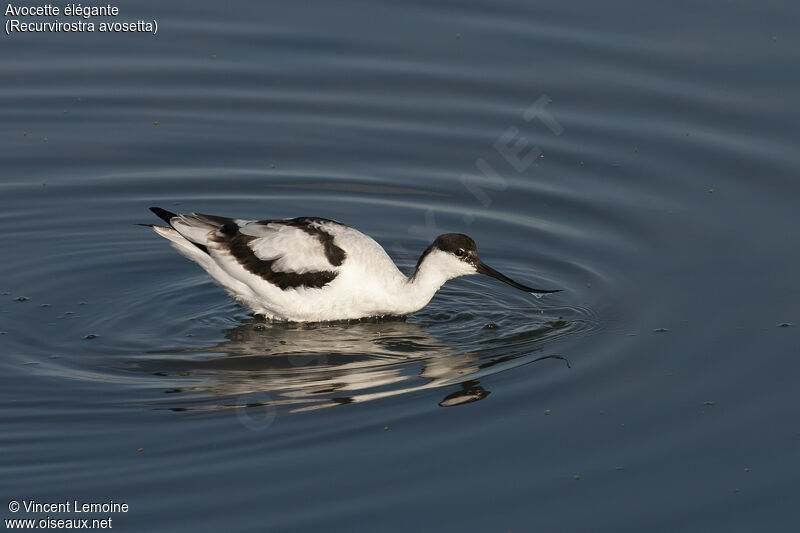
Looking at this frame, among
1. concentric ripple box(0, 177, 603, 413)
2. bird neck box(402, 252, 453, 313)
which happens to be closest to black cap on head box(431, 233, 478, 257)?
bird neck box(402, 252, 453, 313)

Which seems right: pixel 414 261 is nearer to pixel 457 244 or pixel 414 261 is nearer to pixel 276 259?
pixel 457 244

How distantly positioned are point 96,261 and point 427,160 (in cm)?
387

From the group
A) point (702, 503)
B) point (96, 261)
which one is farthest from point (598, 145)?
point (702, 503)

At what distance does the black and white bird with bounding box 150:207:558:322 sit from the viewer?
11.1 m

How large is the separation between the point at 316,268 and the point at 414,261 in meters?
1.67

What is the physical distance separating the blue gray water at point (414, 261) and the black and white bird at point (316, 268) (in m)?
0.27

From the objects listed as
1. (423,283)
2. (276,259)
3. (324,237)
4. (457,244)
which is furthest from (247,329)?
(457,244)

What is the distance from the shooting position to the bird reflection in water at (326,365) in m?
9.58

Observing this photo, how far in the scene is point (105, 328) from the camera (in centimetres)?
1076

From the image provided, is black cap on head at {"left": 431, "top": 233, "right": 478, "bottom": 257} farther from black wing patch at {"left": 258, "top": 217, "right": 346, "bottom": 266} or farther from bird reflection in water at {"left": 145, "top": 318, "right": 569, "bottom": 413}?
black wing patch at {"left": 258, "top": 217, "right": 346, "bottom": 266}

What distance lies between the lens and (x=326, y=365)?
1027cm

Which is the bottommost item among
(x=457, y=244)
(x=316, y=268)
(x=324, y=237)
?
(x=316, y=268)

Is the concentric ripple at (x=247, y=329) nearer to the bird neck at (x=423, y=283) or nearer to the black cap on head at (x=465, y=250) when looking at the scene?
the bird neck at (x=423, y=283)

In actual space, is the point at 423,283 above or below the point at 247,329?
above
